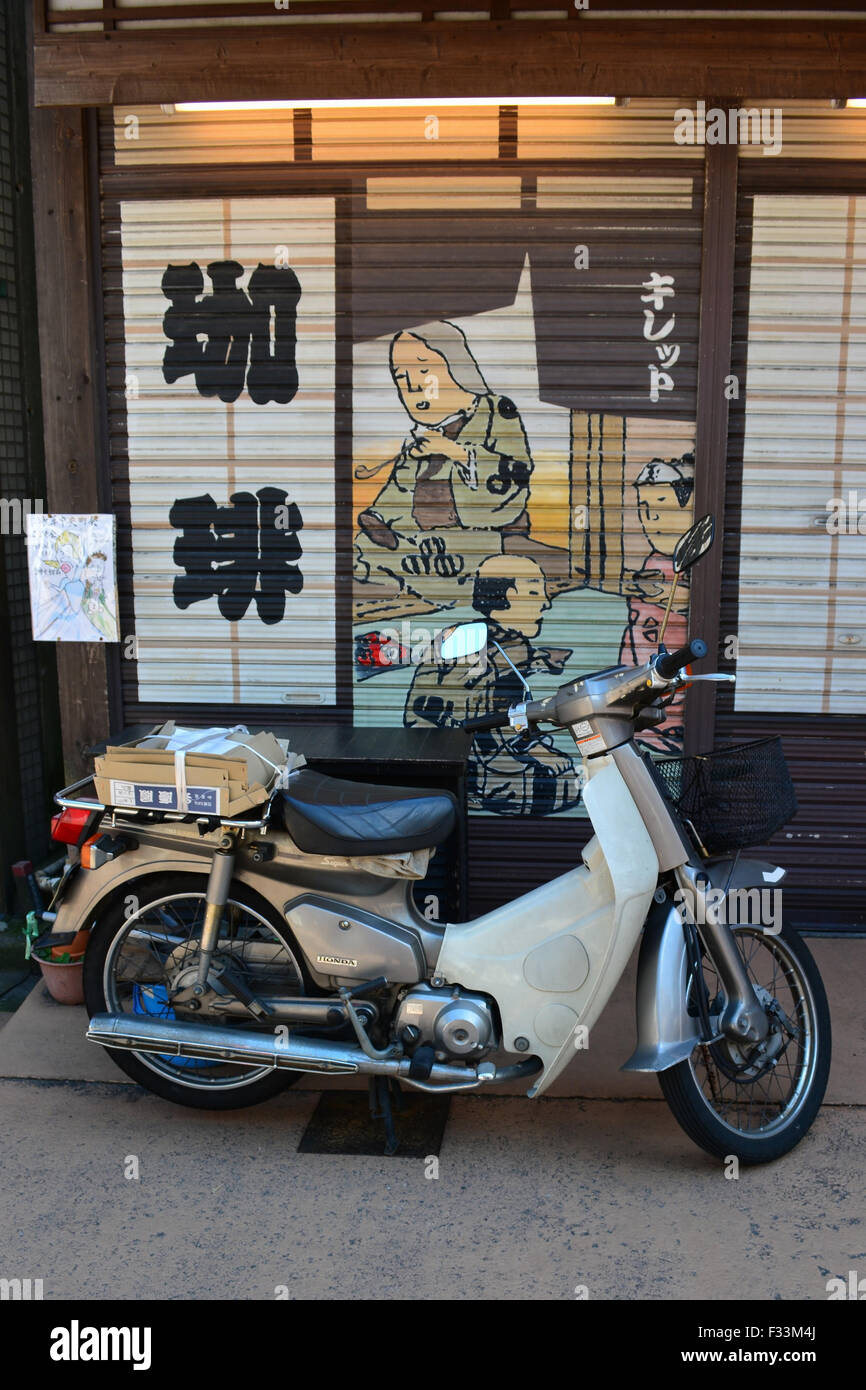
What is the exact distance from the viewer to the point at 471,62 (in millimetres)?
4773

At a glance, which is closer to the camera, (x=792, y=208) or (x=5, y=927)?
(x=792, y=208)

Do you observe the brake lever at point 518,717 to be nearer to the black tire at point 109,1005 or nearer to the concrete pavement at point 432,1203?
the black tire at point 109,1005

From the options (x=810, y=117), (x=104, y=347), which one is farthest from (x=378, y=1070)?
(x=810, y=117)

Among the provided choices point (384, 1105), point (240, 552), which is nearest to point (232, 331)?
point (240, 552)

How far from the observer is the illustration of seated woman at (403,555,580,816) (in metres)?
5.43

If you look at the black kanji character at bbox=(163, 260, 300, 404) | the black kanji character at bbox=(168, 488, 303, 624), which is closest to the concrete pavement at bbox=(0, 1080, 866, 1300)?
the black kanji character at bbox=(168, 488, 303, 624)

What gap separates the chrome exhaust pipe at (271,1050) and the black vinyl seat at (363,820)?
2.01 ft

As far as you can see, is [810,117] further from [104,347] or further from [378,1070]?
[378,1070]

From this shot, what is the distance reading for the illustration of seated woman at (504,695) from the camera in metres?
5.43

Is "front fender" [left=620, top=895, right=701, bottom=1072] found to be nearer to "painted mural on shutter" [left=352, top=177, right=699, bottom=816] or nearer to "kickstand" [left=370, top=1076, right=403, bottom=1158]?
"kickstand" [left=370, top=1076, right=403, bottom=1158]

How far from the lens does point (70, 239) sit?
5.29 m

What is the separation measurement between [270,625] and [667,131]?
9.05 ft

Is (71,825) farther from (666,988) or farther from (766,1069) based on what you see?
(766,1069)
